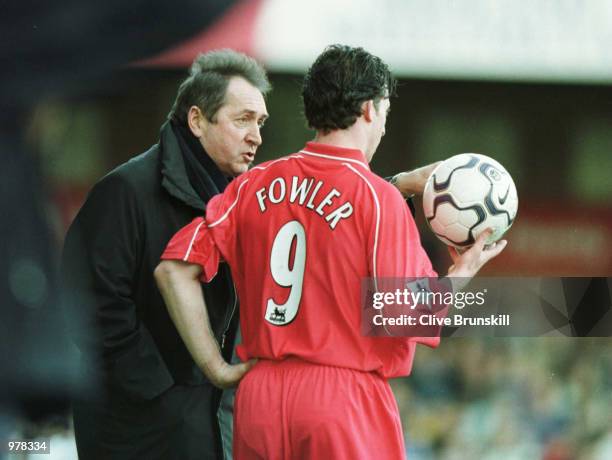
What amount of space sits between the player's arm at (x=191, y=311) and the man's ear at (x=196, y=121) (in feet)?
2.14

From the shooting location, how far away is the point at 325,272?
2.21 m

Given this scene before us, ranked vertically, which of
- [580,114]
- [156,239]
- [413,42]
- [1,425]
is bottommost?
[1,425]

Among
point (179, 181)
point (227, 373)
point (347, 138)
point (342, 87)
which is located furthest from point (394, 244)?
point (179, 181)

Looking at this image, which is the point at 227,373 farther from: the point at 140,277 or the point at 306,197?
the point at 140,277

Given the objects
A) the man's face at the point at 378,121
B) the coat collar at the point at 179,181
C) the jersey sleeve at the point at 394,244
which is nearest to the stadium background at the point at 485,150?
the coat collar at the point at 179,181

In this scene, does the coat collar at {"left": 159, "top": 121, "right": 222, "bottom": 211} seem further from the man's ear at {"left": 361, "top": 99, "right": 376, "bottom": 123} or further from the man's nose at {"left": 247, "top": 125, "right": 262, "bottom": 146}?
the man's ear at {"left": 361, "top": 99, "right": 376, "bottom": 123}

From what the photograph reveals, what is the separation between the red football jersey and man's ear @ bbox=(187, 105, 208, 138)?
2.24 feet

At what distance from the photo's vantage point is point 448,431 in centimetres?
413

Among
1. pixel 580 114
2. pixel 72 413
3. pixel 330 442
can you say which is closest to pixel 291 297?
pixel 330 442

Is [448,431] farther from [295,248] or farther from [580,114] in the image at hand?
[295,248]

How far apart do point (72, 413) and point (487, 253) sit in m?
1.72

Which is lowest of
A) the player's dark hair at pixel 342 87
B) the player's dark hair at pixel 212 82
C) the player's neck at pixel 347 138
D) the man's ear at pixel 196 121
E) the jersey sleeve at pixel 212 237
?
the jersey sleeve at pixel 212 237

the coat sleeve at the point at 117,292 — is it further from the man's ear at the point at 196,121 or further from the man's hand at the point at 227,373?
the man's hand at the point at 227,373

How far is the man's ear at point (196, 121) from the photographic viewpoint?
295cm
